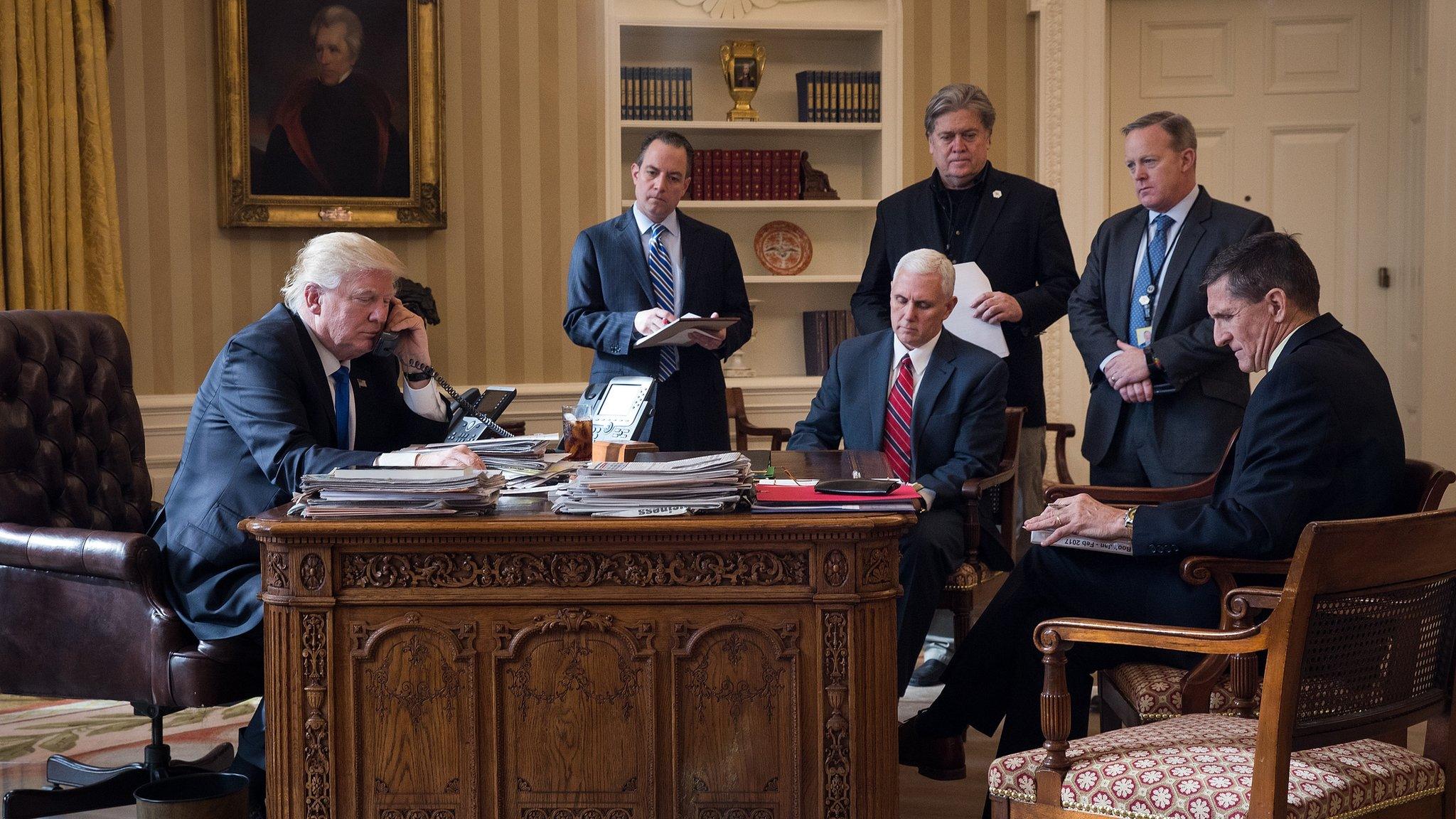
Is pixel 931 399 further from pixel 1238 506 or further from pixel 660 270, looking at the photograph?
pixel 1238 506

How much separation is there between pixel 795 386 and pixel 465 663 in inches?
143

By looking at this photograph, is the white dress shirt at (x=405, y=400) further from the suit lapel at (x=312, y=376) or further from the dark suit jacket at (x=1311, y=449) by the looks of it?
the dark suit jacket at (x=1311, y=449)

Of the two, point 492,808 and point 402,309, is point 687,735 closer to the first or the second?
point 492,808

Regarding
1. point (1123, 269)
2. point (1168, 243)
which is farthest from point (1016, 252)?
point (1168, 243)

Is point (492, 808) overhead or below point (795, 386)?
below

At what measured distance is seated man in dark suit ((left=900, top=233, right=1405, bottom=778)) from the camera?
2250 mm

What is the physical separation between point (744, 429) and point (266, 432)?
3060mm

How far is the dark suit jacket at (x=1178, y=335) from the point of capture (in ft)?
11.1

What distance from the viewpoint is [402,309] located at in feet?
9.59

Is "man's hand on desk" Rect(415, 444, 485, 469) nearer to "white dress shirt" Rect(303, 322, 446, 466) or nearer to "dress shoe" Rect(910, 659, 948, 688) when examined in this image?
"white dress shirt" Rect(303, 322, 446, 466)

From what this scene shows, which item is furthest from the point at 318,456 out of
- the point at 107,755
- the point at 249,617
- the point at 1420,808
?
the point at 1420,808

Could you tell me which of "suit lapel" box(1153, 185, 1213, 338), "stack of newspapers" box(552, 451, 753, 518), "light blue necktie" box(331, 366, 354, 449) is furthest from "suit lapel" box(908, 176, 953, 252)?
"stack of newspapers" box(552, 451, 753, 518)

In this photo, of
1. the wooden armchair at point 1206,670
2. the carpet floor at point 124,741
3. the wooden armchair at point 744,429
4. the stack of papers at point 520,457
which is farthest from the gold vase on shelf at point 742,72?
the wooden armchair at point 1206,670

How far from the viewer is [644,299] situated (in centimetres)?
389
